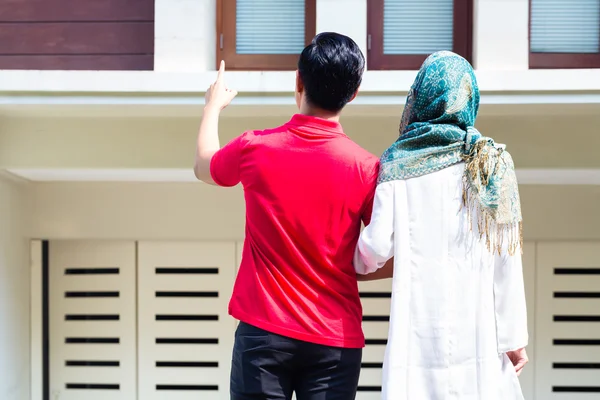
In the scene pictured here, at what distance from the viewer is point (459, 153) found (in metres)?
1.73

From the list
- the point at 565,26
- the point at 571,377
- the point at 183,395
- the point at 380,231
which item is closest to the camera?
the point at 380,231

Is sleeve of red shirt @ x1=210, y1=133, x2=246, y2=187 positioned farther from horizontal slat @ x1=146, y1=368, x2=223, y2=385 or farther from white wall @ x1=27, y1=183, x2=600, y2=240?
horizontal slat @ x1=146, y1=368, x2=223, y2=385

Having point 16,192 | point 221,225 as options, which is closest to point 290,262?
point 221,225

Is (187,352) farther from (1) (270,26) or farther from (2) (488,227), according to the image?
(2) (488,227)

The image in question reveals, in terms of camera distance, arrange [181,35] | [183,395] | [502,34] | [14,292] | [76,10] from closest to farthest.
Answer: [502,34] < [181,35] < [76,10] < [14,292] < [183,395]

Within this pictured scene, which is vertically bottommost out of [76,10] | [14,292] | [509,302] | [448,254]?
[14,292]

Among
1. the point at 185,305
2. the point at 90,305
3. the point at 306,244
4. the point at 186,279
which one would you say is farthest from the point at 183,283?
the point at 306,244

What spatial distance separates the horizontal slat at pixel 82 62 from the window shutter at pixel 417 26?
4.77 feet

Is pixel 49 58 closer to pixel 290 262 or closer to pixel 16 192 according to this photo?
pixel 16 192

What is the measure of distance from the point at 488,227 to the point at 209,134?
2.69ft

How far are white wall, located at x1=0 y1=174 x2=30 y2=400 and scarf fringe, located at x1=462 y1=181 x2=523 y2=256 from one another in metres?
3.30

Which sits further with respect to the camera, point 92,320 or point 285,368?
point 92,320

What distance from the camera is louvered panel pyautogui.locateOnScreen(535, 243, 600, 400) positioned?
4.45m

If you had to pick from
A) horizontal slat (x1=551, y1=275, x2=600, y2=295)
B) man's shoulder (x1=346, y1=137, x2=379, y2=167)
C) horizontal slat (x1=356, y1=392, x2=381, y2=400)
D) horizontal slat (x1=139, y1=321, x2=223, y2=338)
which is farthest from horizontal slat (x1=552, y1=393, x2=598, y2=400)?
man's shoulder (x1=346, y1=137, x2=379, y2=167)
